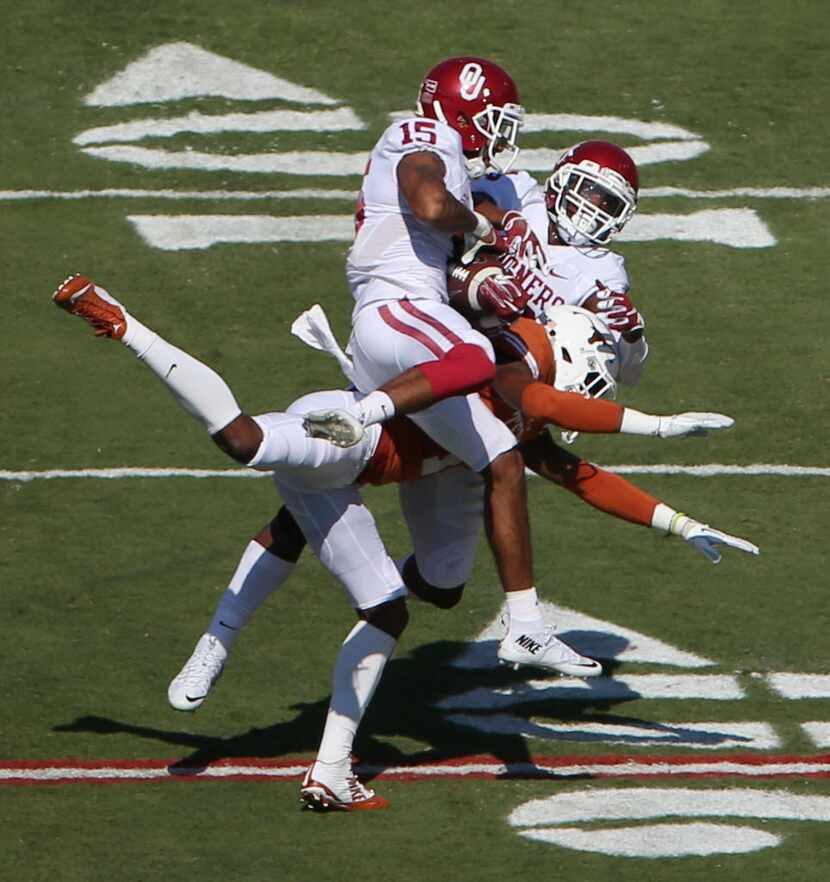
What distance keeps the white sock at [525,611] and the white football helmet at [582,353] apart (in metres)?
0.71

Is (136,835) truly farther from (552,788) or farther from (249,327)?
(249,327)

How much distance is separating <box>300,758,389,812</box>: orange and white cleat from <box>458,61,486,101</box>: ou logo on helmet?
2320 mm

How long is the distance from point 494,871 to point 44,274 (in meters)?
5.63

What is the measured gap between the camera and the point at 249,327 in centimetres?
1046

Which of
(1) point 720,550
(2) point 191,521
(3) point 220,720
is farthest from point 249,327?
(3) point 220,720

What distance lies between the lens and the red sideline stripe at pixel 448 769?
668cm

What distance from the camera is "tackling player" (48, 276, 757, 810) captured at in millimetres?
6355

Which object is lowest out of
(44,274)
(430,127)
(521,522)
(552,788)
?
(44,274)

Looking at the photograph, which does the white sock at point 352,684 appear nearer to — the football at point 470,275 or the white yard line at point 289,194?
the football at point 470,275

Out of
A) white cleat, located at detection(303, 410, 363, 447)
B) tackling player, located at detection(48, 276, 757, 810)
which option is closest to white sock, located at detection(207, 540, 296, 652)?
tackling player, located at detection(48, 276, 757, 810)

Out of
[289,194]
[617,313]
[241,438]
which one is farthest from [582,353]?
[289,194]

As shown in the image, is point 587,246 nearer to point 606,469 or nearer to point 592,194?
point 592,194

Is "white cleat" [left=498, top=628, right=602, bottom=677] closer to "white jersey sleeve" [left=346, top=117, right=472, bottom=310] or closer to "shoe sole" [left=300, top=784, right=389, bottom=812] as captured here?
"shoe sole" [left=300, top=784, right=389, bottom=812]

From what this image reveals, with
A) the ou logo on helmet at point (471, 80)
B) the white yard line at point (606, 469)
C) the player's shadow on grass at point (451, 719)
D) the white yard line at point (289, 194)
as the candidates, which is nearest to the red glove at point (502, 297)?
the ou logo on helmet at point (471, 80)
